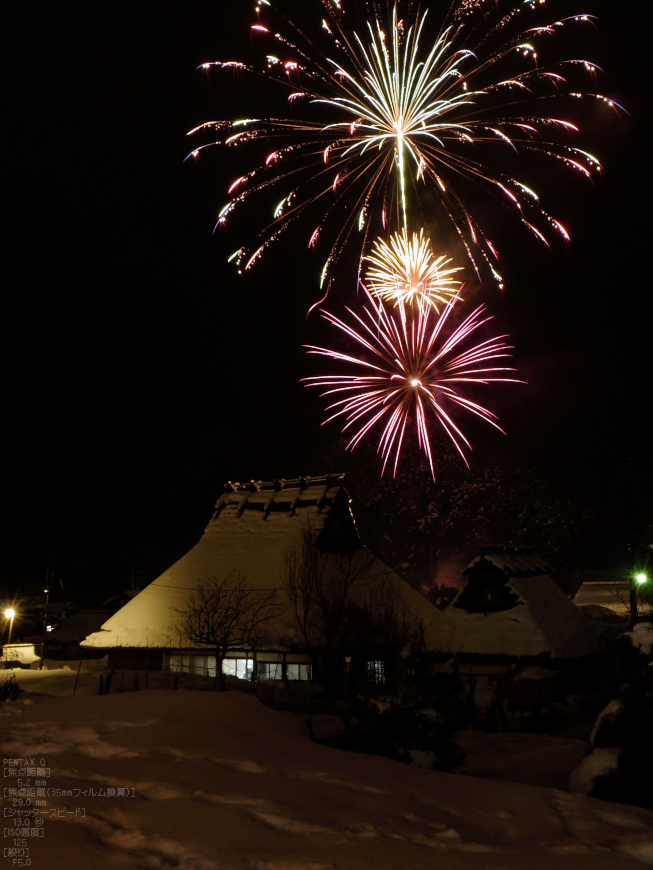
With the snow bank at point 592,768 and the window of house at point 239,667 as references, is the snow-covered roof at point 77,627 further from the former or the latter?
the snow bank at point 592,768

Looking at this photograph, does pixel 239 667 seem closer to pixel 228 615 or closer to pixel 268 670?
pixel 268 670

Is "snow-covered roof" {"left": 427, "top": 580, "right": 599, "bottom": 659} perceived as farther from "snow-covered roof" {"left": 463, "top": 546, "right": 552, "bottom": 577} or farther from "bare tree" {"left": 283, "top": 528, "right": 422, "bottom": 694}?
"bare tree" {"left": 283, "top": 528, "right": 422, "bottom": 694}

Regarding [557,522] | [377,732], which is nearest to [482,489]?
[557,522]

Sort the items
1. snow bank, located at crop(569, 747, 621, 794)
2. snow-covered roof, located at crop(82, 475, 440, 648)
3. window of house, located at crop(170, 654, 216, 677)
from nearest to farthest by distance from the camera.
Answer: snow bank, located at crop(569, 747, 621, 794)
window of house, located at crop(170, 654, 216, 677)
snow-covered roof, located at crop(82, 475, 440, 648)

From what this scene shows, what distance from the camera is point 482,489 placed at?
50812 millimetres

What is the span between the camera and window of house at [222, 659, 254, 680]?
25.1 meters

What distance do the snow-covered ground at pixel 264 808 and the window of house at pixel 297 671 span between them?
15210 millimetres

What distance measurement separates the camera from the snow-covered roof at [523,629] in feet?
75.0

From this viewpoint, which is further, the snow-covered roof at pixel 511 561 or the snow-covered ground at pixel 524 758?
the snow-covered roof at pixel 511 561

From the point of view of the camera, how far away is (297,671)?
79.2 ft

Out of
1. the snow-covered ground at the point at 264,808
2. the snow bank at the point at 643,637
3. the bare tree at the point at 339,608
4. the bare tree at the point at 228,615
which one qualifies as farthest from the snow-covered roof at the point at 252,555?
the snow-covered ground at the point at 264,808

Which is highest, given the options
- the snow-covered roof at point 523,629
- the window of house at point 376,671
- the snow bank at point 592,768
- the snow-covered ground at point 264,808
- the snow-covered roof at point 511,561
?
the snow-covered roof at point 511,561

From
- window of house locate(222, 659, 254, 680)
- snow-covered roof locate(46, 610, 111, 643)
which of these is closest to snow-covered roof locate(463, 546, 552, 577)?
window of house locate(222, 659, 254, 680)

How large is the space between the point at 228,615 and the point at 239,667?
2574 mm
